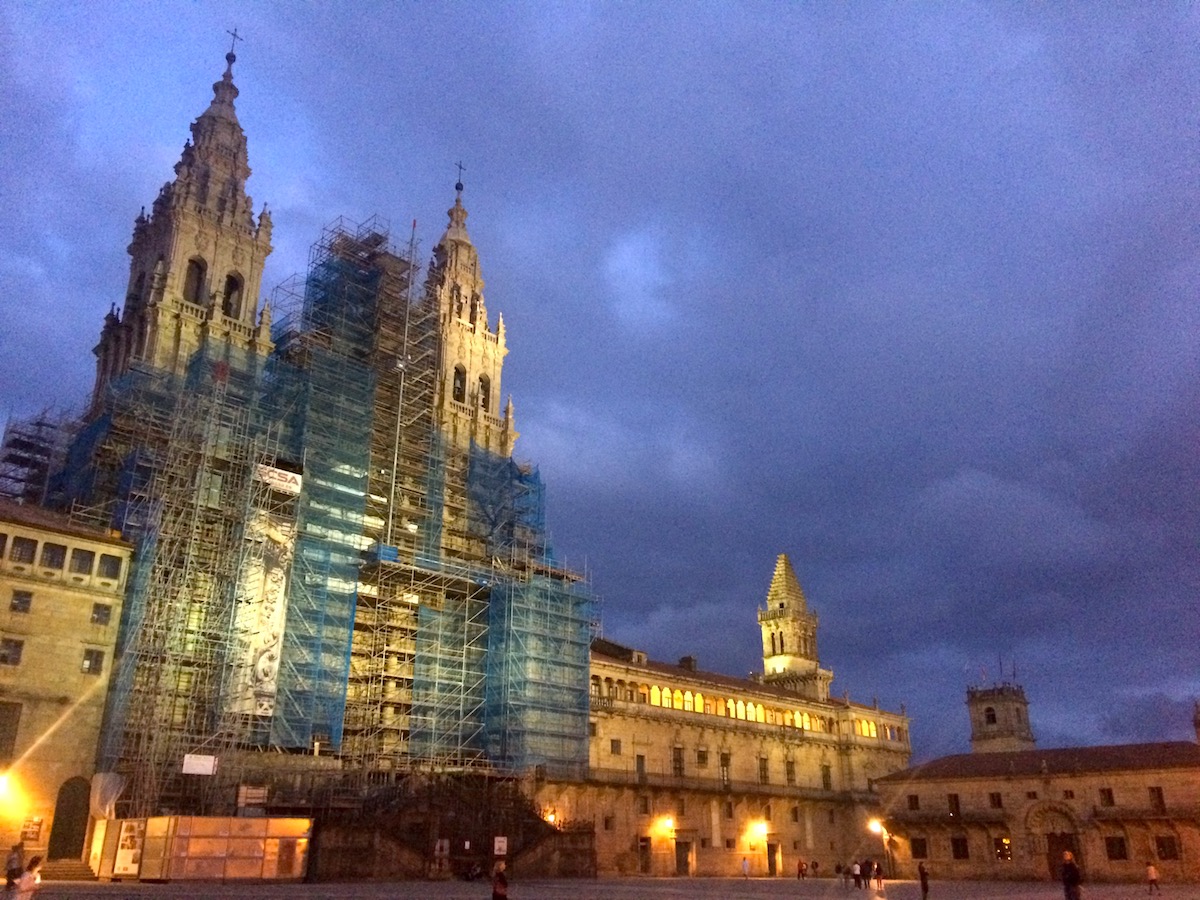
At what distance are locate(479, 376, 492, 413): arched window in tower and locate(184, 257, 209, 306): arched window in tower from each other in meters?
18.6

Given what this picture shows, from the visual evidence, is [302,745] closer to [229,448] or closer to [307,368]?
A: [229,448]

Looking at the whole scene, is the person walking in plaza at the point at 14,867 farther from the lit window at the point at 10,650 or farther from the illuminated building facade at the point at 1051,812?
the illuminated building facade at the point at 1051,812

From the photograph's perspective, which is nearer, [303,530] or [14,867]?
[14,867]

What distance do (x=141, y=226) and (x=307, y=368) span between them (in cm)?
1550

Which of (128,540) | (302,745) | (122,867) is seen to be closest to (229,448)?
(128,540)

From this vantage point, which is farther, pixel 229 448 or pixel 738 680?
pixel 738 680

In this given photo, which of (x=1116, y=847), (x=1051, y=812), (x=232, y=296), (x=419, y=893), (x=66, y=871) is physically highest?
(x=232, y=296)

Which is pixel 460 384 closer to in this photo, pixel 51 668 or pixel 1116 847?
pixel 51 668

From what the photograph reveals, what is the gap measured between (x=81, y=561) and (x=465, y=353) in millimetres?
30293

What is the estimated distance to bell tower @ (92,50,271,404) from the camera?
50.6m

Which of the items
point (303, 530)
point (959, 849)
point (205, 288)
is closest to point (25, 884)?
point (303, 530)

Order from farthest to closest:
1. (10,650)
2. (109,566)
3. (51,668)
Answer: (109,566)
(51,668)
(10,650)

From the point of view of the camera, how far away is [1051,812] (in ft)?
192

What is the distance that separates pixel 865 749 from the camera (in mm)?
79625
